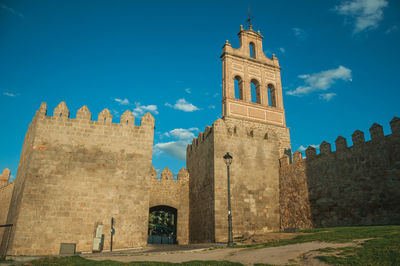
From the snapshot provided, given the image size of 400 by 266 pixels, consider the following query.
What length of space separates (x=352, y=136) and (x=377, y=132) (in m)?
1.18

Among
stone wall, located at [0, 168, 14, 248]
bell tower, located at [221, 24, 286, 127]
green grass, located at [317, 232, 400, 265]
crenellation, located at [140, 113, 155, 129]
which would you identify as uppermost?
bell tower, located at [221, 24, 286, 127]

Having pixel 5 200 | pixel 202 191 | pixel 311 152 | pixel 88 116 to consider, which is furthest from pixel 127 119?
pixel 5 200

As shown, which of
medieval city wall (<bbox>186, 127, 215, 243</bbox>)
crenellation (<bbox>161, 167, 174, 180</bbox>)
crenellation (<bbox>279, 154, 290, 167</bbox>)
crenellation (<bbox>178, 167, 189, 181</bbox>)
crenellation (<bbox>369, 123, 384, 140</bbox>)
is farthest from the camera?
crenellation (<bbox>178, 167, 189, 181</bbox>)

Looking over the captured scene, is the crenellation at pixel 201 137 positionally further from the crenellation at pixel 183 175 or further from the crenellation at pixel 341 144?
the crenellation at pixel 341 144

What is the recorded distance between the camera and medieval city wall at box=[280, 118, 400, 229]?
11.9 metres

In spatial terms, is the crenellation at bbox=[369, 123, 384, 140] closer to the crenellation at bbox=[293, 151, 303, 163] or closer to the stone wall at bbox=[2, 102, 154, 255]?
the crenellation at bbox=[293, 151, 303, 163]

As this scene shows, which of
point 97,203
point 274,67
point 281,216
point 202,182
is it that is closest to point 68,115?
point 97,203

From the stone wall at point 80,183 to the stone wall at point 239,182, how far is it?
3617 mm

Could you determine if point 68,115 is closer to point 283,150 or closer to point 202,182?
point 202,182

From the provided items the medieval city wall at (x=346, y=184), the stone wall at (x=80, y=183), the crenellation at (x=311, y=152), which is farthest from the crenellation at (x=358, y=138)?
the stone wall at (x=80, y=183)

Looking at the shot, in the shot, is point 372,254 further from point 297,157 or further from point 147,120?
point 147,120

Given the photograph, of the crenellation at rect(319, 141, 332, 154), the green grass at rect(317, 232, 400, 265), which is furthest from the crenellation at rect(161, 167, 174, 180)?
the green grass at rect(317, 232, 400, 265)

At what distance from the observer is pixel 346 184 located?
13.5 meters

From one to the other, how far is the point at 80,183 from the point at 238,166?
844 cm
